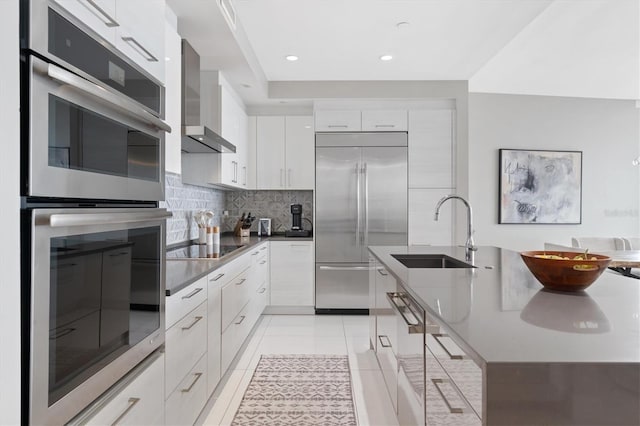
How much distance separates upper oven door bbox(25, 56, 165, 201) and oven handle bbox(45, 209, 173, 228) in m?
0.05

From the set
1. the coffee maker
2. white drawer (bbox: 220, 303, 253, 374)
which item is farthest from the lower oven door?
the coffee maker

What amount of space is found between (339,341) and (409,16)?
9.13ft

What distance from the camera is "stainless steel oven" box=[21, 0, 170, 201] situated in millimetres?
842

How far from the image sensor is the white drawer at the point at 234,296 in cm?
244

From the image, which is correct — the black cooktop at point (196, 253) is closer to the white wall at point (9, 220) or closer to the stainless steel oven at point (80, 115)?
the stainless steel oven at point (80, 115)

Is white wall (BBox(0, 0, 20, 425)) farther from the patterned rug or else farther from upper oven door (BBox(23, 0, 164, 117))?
the patterned rug

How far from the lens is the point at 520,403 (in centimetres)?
71

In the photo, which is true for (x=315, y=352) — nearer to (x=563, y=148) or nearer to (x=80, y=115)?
(x=80, y=115)

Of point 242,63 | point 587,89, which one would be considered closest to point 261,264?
point 242,63

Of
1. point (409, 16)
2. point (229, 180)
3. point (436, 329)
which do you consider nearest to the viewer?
point (436, 329)

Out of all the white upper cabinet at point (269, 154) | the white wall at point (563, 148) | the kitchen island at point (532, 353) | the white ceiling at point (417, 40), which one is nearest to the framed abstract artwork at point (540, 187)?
the white wall at point (563, 148)

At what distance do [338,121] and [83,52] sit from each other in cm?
344

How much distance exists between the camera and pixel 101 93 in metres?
1.02

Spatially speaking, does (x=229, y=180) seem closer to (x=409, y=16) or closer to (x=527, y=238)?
(x=409, y=16)
